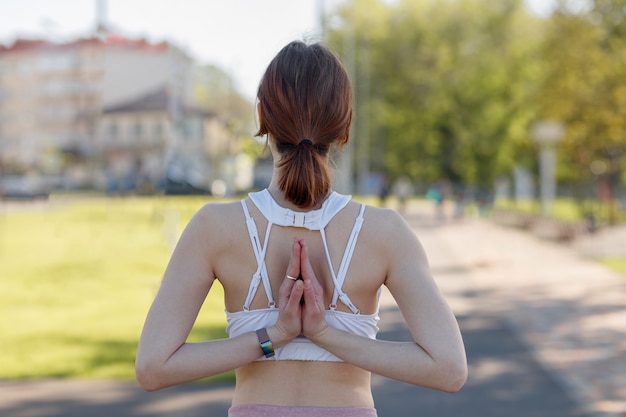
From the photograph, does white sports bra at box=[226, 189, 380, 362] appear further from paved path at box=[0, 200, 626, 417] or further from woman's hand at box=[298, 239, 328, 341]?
paved path at box=[0, 200, 626, 417]

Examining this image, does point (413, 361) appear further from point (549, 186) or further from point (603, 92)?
point (549, 186)

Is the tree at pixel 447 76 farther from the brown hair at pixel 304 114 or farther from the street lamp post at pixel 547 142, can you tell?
the brown hair at pixel 304 114

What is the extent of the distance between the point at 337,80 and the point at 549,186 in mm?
34082

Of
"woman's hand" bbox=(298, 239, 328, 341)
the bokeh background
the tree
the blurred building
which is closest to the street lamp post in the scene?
the bokeh background

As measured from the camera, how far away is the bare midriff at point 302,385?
1.99 meters

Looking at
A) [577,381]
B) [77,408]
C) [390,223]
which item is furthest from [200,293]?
[577,381]

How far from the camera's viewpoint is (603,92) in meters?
27.5

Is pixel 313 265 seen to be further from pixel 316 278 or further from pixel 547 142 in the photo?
pixel 547 142

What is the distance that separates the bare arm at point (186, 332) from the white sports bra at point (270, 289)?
50mm

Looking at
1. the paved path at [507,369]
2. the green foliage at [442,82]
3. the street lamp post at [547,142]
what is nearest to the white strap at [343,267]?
the paved path at [507,369]

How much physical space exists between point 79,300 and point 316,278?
1226 centimetres

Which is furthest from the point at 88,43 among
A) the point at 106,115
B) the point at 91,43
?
the point at 106,115

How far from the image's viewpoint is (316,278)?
1968 millimetres

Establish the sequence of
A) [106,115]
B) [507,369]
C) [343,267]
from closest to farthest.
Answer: [343,267]
[507,369]
[106,115]
